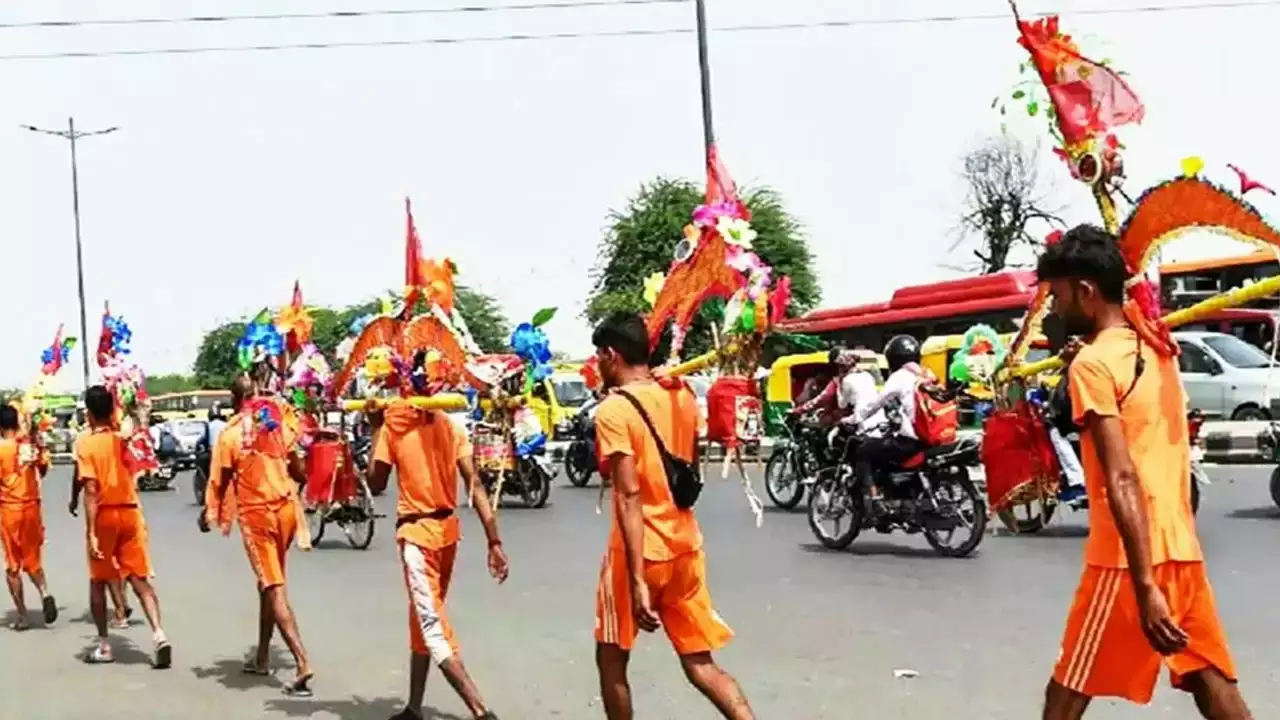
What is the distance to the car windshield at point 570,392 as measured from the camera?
28.5 m

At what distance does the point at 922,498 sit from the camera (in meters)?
12.3

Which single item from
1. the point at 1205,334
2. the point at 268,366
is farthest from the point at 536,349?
the point at 1205,334

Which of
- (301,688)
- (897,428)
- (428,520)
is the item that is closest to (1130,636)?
(428,520)

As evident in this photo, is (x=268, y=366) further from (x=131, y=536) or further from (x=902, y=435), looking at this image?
(x=902, y=435)

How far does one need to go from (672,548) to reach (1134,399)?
1.93 meters

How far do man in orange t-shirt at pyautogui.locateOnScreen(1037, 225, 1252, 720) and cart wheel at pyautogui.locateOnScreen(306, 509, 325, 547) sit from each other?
40.0 feet

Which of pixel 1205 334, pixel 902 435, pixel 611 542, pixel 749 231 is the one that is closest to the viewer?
pixel 611 542

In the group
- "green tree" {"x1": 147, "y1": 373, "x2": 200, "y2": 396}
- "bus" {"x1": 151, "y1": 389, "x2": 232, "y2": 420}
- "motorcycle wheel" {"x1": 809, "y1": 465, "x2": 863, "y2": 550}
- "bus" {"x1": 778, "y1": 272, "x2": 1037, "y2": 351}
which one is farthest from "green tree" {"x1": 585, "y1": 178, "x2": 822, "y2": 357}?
"green tree" {"x1": 147, "y1": 373, "x2": 200, "y2": 396}

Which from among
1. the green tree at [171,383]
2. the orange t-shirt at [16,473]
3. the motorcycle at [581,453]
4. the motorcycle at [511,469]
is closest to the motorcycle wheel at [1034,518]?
the motorcycle at [511,469]

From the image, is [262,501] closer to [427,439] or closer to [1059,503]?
[427,439]

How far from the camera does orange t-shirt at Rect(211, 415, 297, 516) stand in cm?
824

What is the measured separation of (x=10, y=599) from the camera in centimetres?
1264

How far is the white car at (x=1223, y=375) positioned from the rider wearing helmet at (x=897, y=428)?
39.8 feet

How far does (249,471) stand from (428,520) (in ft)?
5.94
